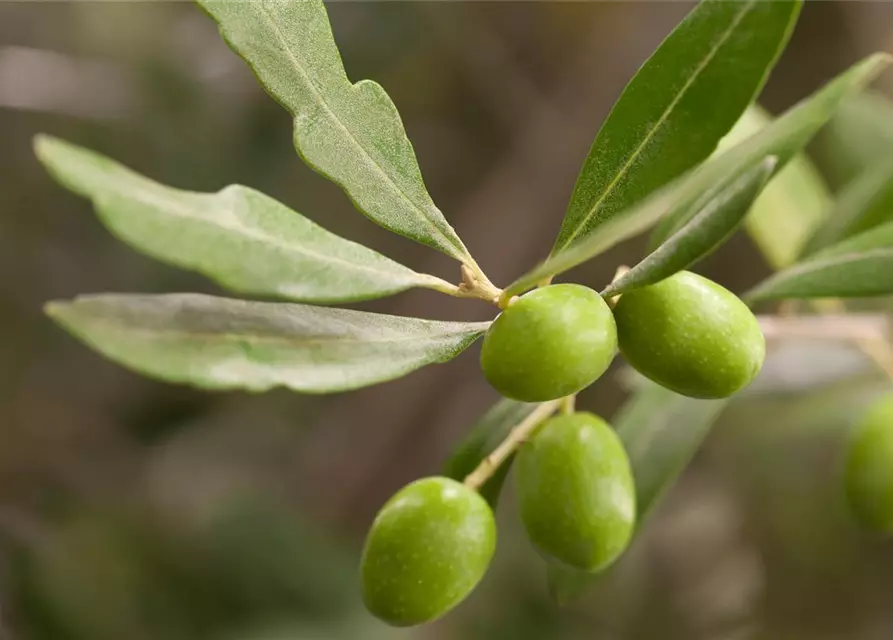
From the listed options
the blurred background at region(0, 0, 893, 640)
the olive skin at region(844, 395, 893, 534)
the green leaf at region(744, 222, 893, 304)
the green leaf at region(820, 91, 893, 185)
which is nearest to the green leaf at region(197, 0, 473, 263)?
the green leaf at region(744, 222, 893, 304)

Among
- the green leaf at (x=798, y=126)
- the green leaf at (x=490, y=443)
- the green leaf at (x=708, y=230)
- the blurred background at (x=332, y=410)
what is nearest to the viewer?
the green leaf at (x=708, y=230)

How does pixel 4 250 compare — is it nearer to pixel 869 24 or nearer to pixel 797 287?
pixel 797 287

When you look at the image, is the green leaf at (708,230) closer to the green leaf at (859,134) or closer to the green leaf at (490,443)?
the green leaf at (490,443)

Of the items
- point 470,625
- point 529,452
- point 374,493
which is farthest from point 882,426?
point 374,493

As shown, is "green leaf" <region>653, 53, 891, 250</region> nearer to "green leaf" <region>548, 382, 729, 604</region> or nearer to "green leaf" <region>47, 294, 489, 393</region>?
"green leaf" <region>47, 294, 489, 393</region>

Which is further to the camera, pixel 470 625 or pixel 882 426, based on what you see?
pixel 470 625

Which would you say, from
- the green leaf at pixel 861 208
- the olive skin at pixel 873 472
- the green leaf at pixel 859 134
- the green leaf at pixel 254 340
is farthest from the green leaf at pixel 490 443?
the green leaf at pixel 859 134
